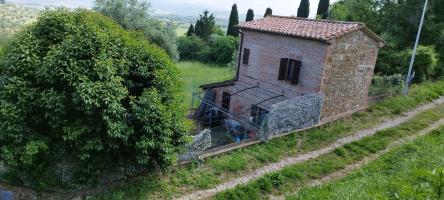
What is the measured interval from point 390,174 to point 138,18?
28.8 meters

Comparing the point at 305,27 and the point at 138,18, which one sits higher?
the point at 305,27

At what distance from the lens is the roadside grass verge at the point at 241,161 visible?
12430 millimetres

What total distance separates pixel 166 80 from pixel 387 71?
20.1 m

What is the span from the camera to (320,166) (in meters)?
14.8

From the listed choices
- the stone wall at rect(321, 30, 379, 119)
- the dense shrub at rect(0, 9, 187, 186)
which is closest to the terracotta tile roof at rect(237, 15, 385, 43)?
the stone wall at rect(321, 30, 379, 119)

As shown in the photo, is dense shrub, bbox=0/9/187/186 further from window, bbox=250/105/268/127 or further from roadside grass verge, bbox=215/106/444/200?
window, bbox=250/105/268/127

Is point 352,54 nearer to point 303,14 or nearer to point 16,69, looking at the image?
point 16,69

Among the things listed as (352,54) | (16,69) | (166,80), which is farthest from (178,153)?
(352,54)

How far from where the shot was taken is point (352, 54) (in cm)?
1961

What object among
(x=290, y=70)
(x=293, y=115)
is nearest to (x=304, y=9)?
(x=290, y=70)

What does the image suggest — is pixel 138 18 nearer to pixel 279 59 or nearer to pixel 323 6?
pixel 279 59

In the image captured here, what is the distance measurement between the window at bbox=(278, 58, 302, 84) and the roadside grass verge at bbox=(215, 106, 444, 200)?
472 cm

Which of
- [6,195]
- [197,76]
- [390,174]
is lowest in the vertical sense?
[197,76]

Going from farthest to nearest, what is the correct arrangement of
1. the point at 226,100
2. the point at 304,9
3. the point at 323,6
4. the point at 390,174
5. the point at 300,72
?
1. the point at 304,9
2. the point at 323,6
3. the point at 226,100
4. the point at 300,72
5. the point at 390,174
